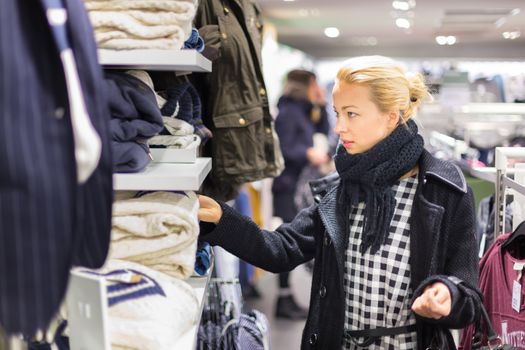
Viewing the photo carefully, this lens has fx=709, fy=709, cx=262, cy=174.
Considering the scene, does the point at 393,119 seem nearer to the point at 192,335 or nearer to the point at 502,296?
the point at 502,296

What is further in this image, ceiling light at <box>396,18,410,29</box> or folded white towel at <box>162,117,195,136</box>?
ceiling light at <box>396,18,410,29</box>

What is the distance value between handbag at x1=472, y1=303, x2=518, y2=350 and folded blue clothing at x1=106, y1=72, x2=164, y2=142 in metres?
1.01

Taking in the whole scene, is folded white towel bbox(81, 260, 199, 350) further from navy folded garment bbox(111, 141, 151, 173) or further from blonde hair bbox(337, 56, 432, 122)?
blonde hair bbox(337, 56, 432, 122)

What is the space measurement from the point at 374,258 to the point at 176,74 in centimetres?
77

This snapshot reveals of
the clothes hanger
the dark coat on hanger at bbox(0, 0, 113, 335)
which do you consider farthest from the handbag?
the dark coat on hanger at bbox(0, 0, 113, 335)

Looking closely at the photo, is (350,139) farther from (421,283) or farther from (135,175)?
(135,175)

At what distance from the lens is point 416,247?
1919 millimetres

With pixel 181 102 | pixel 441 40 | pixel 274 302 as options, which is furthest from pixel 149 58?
pixel 441 40

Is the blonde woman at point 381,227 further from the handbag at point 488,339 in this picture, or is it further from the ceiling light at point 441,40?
the ceiling light at point 441,40

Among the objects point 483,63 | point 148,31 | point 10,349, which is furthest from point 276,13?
point 10,349

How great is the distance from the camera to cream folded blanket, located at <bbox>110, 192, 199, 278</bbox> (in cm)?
151

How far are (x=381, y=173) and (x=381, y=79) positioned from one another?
26cm

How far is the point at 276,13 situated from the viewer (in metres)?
9.73

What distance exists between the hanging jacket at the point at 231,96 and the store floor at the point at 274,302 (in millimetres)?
2330
